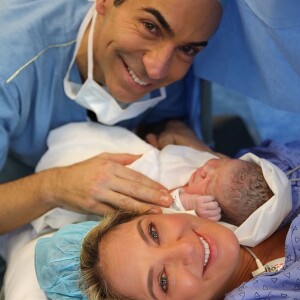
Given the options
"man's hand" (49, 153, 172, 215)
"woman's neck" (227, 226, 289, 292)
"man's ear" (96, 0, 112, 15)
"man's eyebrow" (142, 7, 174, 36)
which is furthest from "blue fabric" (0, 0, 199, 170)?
"woman's neck" (227, 226, 289, 292)

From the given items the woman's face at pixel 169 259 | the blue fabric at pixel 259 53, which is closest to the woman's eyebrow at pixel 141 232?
the woman's face at pixel 169 259

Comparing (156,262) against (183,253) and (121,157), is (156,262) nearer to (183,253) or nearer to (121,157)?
(183,253)

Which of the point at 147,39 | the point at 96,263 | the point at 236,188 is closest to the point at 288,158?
the point at 236,188

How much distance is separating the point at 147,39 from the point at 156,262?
0.60 m

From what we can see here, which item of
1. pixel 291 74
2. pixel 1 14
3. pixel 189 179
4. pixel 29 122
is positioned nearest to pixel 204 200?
pixel 189 179

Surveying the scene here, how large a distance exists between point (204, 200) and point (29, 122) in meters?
0.62

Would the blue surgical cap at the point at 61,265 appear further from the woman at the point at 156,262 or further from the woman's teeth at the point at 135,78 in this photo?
the woman's teeth at the point at 135,78

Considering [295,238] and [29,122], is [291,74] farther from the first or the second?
[29,122]

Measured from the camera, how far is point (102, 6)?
4.97 feet

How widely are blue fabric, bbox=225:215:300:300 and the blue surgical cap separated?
380mm

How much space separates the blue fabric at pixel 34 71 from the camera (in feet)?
4.75

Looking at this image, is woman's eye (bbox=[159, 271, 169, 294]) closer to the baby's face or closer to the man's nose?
the baby's face

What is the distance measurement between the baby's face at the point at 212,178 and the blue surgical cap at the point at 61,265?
0.34 meters

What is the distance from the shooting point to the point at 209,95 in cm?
203
